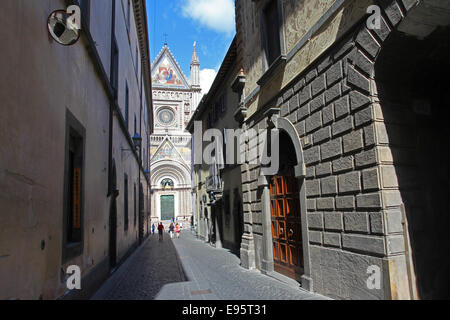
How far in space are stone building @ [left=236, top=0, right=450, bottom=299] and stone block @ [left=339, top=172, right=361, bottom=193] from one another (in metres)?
0.02

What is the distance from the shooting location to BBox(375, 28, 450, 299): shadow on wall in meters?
4.62

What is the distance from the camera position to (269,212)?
345 inches

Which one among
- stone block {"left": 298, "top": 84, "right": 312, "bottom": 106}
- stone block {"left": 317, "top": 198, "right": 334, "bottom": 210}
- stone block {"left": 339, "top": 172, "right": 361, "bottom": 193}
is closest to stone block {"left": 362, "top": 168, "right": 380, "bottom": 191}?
stone block {"left": 339, "top": 172, "right": 361, "bottom": 193}

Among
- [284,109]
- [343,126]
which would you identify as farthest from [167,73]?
[343,126]

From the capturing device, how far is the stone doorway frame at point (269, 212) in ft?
21.3

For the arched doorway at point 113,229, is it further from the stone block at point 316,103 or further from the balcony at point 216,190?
the balcony at point 216,190

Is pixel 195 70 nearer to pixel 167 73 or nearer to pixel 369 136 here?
pixel 167 73

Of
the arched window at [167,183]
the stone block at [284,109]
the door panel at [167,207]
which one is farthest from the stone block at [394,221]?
the arched window at [167,183]

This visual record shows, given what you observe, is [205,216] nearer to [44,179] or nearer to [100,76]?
[100,76]

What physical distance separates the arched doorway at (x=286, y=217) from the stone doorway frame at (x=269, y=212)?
0.13 metres

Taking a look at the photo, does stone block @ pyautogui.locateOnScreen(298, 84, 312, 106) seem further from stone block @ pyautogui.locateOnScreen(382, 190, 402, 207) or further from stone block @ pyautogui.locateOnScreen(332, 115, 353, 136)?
stone block @ pyautogui.locateOnScreen(382, 190, 402, 207)

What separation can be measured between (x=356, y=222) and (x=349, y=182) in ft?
2.08

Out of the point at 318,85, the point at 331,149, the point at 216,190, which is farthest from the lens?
the point at 216,190
